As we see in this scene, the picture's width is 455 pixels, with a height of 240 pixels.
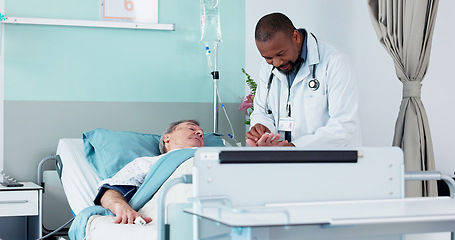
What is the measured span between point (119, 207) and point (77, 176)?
79 cm

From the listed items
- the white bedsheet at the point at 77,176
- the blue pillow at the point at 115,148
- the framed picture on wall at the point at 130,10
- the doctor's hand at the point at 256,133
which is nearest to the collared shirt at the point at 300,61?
the doctor's hand at the point at 256,133

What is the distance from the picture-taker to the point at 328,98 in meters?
2.41

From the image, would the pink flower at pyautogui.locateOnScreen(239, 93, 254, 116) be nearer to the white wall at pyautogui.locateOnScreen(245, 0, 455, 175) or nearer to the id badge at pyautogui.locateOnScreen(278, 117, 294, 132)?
the white wall at pyautogui.locateOnScreen(245, 0, 455, 175)

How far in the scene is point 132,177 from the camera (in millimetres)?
2510

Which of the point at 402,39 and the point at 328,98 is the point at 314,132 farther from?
the point at 402,39

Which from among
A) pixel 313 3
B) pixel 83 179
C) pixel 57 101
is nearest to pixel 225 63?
pixel 313 3

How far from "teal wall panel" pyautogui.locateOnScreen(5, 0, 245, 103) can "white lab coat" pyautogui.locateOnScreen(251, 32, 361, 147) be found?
130 centimetres

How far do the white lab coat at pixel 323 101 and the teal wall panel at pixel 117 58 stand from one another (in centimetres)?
130

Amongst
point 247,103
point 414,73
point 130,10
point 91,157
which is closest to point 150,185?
point 91,157

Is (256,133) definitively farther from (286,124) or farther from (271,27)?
(271,27)

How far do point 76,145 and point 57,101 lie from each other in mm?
460

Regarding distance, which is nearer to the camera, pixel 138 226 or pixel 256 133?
pixel 138 226

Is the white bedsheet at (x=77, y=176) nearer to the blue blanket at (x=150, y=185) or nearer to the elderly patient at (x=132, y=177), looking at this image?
the elderly patient at (x=132, y=177)

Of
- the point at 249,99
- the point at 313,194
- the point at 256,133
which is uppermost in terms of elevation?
the point at 249,99
